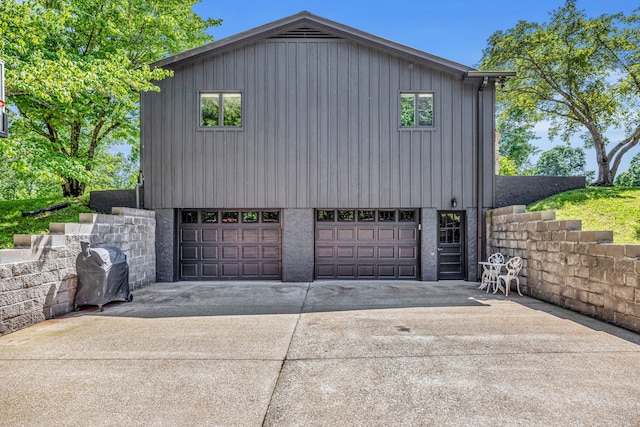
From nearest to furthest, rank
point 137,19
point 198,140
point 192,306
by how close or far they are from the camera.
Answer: point 192,306 → point 198,140 → point 137,19

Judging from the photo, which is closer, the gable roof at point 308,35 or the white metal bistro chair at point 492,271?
the white metal bistro chair at point 492,271

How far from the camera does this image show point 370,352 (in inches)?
158

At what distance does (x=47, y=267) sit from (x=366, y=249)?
6.69m

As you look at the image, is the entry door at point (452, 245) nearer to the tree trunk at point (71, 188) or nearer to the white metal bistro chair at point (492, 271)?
the white metal bistro chair at point (492, 271)

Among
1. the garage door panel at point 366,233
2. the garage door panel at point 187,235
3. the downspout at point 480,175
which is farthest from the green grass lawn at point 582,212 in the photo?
the garage door panel at point 366,233

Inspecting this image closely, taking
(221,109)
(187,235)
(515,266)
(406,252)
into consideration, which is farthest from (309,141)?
(515,266)

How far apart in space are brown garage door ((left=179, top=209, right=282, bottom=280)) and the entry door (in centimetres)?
433

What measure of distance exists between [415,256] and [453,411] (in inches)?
268

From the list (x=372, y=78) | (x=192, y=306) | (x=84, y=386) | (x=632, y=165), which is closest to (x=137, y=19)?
(x=372, y=78)

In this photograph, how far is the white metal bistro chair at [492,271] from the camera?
7703mm

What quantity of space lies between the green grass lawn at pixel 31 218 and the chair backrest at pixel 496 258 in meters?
10.7

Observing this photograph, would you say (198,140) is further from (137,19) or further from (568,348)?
(568,348)

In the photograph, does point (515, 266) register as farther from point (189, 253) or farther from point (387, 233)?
point (189, 253)

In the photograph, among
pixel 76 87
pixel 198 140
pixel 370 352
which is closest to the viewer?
pixel 370 352
